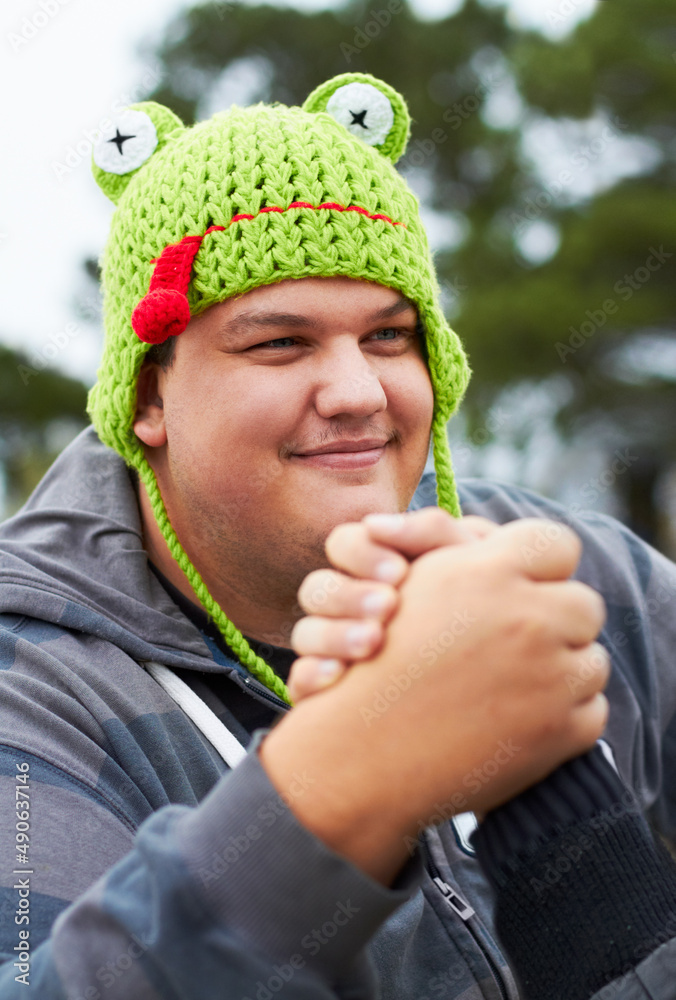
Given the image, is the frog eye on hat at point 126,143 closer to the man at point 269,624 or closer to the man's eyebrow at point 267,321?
the man at point 269,624

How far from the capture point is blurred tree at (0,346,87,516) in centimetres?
1423

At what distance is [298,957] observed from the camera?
1021 millimetres

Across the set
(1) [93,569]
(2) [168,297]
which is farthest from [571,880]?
(2) [168,297]

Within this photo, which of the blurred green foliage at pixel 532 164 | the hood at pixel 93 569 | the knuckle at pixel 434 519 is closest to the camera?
the knuckle at pixel 434 519

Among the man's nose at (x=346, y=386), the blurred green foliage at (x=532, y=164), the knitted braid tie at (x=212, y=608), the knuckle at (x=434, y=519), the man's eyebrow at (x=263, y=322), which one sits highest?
the blurred green foliage at (x=532, y=164)

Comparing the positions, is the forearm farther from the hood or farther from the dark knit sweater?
the hood

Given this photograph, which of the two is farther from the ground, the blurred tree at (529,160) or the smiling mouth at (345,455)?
the blurred tree at (529,160)

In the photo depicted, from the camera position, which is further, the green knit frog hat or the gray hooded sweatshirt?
the green knit frog hat

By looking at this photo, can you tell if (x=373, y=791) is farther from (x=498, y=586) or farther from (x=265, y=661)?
(x=265, y=661)

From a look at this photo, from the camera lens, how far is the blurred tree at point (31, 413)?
14234 mm

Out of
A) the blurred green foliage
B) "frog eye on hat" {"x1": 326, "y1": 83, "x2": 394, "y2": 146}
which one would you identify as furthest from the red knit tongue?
the blurred green foliage

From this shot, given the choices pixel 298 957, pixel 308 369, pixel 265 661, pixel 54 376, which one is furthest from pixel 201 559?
pixel 54 376

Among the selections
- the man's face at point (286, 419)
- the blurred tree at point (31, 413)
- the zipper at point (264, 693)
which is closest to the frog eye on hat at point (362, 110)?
the man's face at point (286, 419)

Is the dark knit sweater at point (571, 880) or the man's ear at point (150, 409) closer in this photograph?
the dark knit sweater at point (571, 880)
